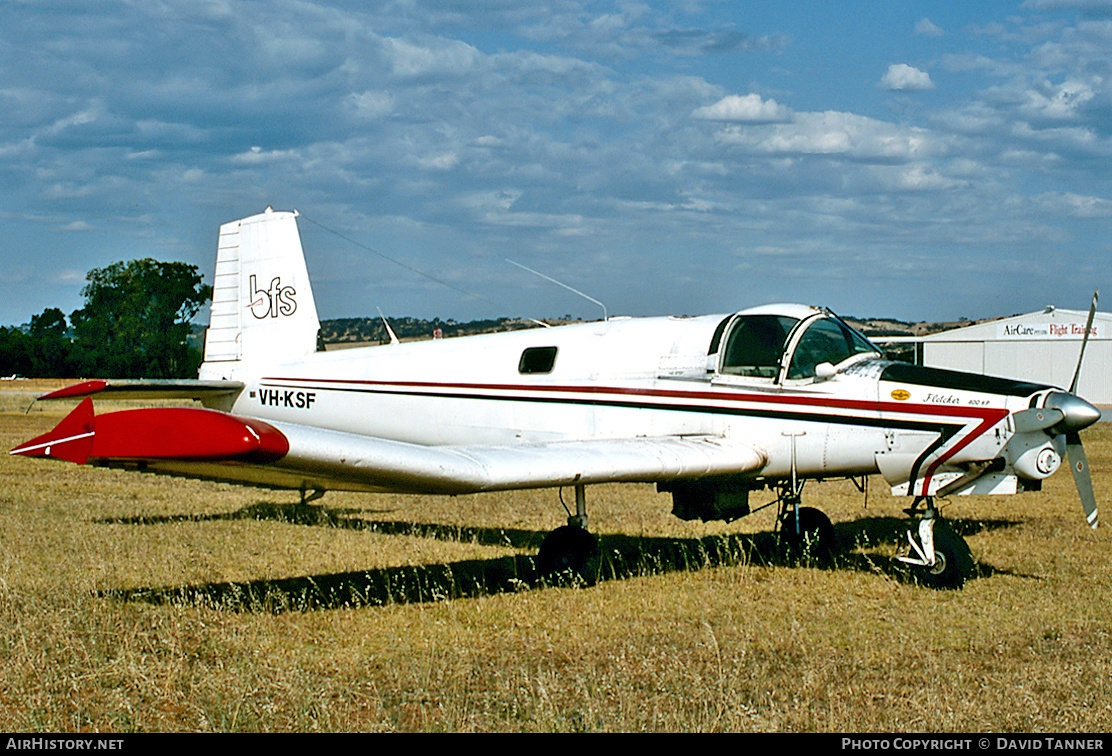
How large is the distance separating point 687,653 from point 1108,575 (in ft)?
16.2

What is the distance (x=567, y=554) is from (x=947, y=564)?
131 inches

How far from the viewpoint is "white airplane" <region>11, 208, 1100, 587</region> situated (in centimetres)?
660

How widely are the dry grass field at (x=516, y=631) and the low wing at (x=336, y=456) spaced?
41.7 inches

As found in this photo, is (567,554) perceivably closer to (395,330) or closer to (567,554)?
(567,554)

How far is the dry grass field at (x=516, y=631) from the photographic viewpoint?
523 cm

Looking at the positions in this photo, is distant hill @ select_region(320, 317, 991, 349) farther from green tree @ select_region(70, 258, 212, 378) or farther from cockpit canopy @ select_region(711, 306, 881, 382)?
green tree @ select_region(70, 258, 212, 378)

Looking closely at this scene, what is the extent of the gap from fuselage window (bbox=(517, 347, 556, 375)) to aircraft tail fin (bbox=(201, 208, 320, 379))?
3560 millimetres

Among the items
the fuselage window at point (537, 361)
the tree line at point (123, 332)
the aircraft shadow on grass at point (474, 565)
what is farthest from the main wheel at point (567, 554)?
the tree line at point (123, 332)

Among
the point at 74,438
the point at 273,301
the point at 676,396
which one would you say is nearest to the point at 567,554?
the point at 676,396

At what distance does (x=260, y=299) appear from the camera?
12977mm

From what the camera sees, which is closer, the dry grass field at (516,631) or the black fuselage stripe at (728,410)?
the dry grass field at (516,631)

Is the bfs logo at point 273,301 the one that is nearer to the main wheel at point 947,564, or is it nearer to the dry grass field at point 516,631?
the dry grass field at point 516,631

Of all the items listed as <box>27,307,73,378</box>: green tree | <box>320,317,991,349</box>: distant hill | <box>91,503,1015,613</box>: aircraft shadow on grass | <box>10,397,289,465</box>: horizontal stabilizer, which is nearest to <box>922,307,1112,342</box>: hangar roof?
<box>320,317,991,349</box>: distant hill
